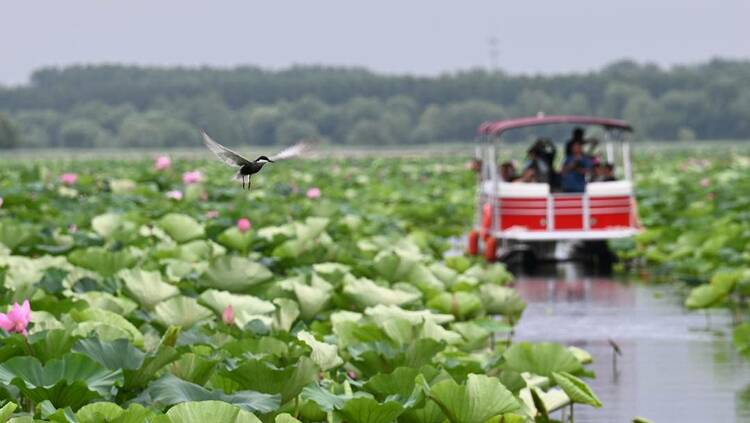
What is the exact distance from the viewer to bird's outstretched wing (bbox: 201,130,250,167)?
10.2 feet

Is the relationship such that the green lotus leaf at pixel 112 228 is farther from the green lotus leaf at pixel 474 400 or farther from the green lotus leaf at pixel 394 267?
the green lotus leaf at pixel 474 400

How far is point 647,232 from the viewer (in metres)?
13.9

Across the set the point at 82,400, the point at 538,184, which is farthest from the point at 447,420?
the point at 538,184

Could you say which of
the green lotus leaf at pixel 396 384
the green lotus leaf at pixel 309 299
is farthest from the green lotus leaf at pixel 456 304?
the green lotus leaf at pixel 396 384

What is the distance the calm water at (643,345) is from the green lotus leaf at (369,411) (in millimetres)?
2606

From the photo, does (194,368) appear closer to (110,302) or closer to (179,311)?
(179,311)

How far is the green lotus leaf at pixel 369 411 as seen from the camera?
3988 millimetres

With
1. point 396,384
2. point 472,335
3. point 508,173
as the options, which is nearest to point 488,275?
point 472,335

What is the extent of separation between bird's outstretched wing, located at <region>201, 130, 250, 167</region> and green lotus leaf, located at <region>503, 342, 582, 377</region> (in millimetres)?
2394

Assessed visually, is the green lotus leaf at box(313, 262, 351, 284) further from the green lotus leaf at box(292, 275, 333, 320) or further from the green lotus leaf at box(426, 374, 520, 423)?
the green lotus leaf at box(426, 374, 520, 423)

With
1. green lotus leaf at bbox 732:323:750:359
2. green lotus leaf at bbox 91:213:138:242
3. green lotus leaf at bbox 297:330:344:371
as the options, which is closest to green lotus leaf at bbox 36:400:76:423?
green lotus leaf at bbox 297:330:344:371

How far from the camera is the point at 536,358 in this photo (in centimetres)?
552

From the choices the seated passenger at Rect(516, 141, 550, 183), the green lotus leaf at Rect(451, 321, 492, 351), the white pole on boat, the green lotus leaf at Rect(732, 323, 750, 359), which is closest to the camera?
the green lotus leaf at Rect(451, 321, 492, 351)

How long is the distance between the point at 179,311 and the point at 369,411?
1602mm
